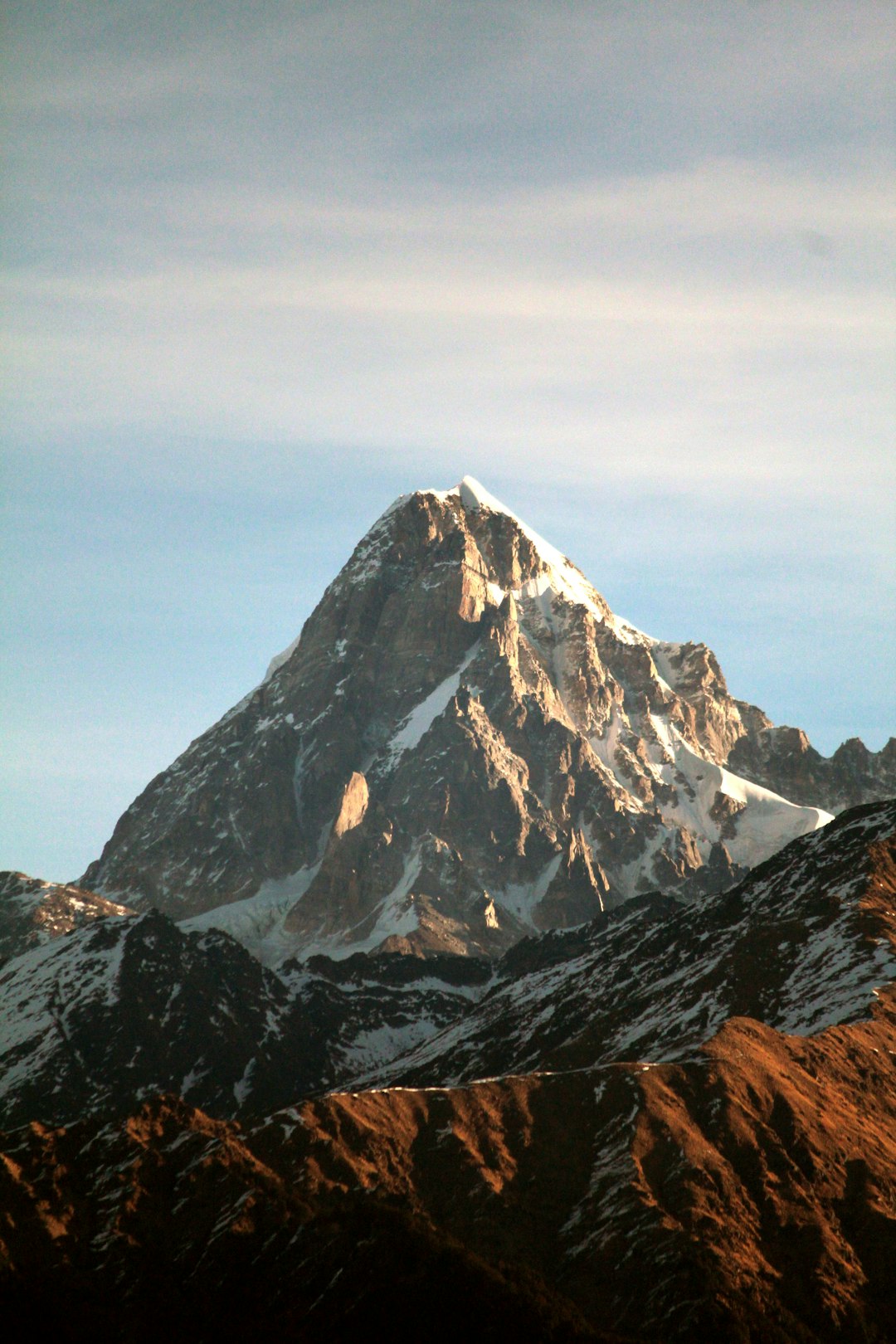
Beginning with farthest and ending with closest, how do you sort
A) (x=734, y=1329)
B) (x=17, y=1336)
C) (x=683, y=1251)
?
1. (x=683, y=1251)
2. (x=734, y=1329)
3. (x=17, y=1336)

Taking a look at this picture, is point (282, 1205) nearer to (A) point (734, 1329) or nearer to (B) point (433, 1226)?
(B) point (433, 1226)

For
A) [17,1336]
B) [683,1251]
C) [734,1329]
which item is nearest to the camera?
[17,1336]

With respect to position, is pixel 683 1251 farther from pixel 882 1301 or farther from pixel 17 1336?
pixel 17 1336

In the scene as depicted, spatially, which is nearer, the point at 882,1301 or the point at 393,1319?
the point at 393,1319

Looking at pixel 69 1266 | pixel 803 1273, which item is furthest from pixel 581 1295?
pixel 69 1266

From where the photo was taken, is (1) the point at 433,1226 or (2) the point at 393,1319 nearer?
(2) the point at 393,1319

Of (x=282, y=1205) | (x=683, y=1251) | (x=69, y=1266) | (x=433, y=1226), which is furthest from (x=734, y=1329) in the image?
(x=69, y=1266)

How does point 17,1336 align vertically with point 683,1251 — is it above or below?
below

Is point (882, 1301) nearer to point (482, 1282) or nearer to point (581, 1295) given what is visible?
point (581, 1295)

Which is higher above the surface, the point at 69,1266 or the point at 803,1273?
the point at 803,1273
